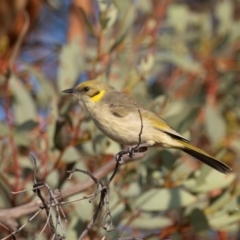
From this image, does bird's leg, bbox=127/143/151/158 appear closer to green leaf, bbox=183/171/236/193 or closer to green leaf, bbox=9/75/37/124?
green leaf, bbox=183/171/236/193

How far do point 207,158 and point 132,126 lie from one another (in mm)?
256

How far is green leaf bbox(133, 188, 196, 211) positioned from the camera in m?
2.32

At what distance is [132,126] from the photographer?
7.37ft

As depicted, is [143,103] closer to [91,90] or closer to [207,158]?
[91,90]

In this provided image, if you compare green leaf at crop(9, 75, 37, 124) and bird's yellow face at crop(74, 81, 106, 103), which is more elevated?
bird's yellow face at crop(74, 81, 106, 103)

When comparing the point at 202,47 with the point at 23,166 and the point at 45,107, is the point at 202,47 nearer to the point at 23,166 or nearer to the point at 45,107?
the point at 45,107

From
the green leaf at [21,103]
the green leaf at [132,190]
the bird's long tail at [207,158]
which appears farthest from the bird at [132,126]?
the green leaf at [21,103]

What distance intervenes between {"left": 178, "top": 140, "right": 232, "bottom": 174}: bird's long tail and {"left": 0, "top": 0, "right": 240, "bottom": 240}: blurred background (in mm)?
93

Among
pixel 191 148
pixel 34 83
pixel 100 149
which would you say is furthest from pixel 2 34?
pixel 191 148

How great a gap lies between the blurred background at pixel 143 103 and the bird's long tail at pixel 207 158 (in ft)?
0.30

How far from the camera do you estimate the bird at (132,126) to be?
223cm

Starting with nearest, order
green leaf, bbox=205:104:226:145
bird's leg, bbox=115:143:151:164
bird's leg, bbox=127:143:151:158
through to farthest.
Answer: bird's leg, bbox=115:143:151:164 → bird's leg, bbox=127:143:151:158 → green leaf, bbox=205:104:226:145

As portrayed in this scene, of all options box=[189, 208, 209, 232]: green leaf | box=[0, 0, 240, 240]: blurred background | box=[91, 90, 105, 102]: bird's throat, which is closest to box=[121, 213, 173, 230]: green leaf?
box=[0, 0, 240, 240]: blurred background

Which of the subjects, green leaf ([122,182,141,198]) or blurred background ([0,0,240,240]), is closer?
blurred background ([0,0,240,240])
